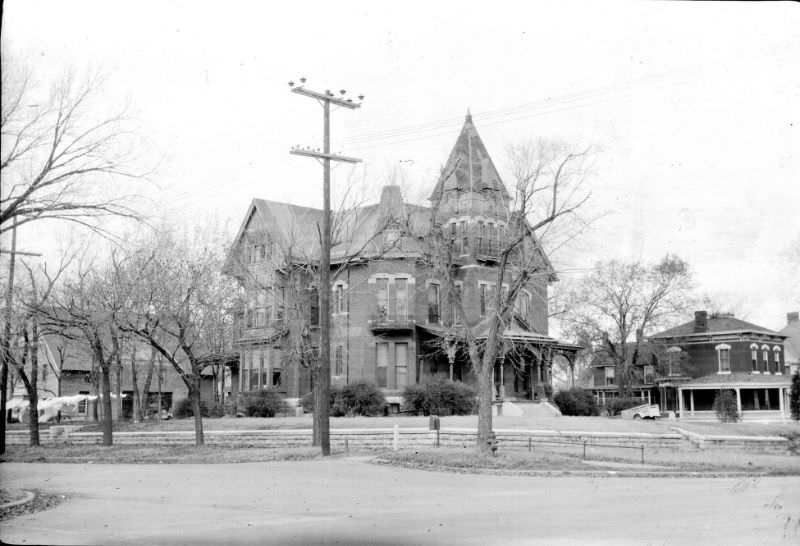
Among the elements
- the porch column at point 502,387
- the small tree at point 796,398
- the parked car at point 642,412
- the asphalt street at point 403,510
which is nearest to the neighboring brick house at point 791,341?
the parked car at point 642,412

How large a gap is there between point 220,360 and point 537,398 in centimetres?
1671

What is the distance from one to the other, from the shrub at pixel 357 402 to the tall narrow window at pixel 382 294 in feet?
21.4

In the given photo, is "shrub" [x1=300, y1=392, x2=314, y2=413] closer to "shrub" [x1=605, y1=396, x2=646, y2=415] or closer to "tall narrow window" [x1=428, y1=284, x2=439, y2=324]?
"tall narrow window" [x1=428, y1=284, x2=439, y2=324]

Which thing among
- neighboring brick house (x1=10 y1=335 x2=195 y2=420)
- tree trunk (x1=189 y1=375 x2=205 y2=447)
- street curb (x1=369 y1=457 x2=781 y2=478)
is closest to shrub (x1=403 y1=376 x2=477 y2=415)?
tree trunk (x1=189 y1=375 x2=205 y2=447)

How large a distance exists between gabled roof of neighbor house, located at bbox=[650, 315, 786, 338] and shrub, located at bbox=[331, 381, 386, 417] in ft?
99.2

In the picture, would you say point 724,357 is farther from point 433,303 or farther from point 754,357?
point 433,303

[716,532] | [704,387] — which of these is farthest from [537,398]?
[716,532]

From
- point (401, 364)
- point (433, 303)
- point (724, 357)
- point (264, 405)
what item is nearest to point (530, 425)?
point (401, 364)

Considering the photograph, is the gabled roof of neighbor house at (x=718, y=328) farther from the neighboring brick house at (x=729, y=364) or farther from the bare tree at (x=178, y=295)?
the bare tree at (x=178, y=295)

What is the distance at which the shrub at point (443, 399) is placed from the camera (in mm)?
40188

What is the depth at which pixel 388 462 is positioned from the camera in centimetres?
2358

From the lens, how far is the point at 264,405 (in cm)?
4225

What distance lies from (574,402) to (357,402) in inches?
478

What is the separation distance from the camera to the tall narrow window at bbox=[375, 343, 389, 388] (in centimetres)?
4572
